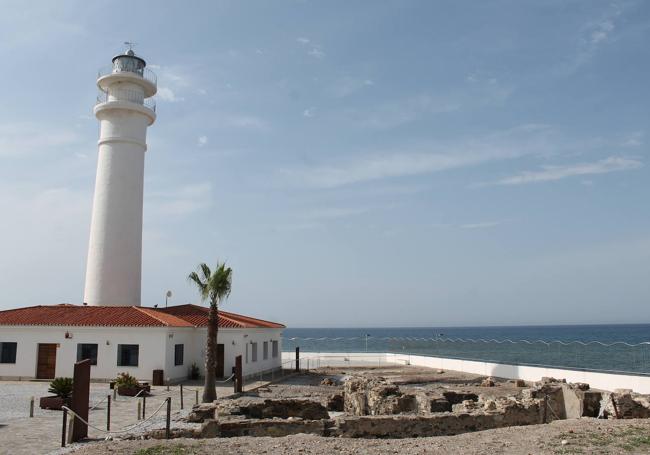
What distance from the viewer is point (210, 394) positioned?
24312 mm

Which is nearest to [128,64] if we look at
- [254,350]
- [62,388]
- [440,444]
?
[254,350]

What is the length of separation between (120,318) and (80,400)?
693 inches

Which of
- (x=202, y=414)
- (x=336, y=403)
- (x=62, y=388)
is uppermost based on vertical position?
(x=62, y=388)

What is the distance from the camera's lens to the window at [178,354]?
104 feet

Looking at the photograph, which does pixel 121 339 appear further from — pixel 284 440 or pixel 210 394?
pixel 284 440

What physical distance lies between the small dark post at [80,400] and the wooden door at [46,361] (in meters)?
18.0

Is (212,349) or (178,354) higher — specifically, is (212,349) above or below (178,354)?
above

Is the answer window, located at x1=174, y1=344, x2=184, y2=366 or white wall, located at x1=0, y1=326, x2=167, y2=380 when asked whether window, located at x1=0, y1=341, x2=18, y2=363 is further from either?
window, located at x1=174, y1=344, x2=184, y2=366

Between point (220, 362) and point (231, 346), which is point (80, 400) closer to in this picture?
point (220, 362)

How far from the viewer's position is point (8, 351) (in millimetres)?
31734

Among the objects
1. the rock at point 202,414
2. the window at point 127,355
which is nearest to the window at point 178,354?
the window at point 127,355

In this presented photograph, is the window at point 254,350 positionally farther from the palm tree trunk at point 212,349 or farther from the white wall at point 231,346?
the palm tree trunk at point 212,349

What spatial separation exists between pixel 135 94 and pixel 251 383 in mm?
19912

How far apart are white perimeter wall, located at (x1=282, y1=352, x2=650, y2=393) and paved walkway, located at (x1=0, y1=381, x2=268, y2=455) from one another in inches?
620
